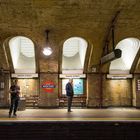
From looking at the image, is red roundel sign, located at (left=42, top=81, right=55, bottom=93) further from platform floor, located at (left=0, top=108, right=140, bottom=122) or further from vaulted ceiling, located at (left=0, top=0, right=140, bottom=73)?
platform floor, located at (left=0, top=108, right=140, bottom=122)

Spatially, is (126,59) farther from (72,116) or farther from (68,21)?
(72,116)

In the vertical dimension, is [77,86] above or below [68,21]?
below

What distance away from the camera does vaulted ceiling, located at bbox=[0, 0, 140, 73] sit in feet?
49.5

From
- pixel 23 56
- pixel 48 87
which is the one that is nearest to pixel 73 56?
pixel 48 87

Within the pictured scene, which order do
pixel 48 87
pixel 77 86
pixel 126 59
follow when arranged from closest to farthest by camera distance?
pixel 48 87 < pixel 77 86 < pixel 126 59

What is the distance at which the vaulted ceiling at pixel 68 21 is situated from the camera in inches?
594

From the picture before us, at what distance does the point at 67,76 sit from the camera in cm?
2173

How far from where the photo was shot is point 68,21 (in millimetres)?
16734

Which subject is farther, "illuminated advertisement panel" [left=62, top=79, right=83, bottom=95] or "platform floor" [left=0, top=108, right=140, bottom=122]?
"illuminated advertisement panel" [left=62, top=79, right=83, bottom=95]

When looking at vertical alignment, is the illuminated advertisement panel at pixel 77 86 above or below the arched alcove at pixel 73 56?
below
